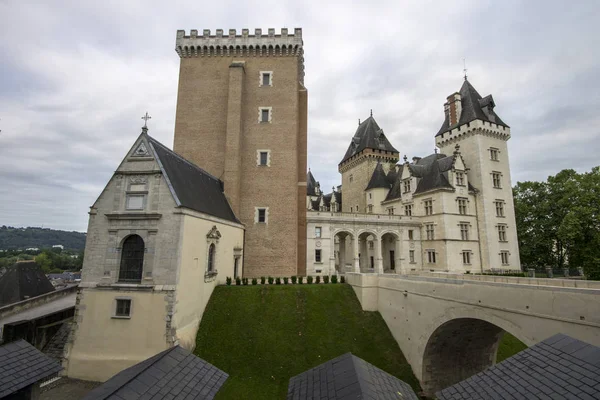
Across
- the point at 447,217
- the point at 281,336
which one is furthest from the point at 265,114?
the point at 447,217

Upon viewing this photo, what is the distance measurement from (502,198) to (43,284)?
51902 millimetres

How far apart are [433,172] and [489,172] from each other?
23.7 feet

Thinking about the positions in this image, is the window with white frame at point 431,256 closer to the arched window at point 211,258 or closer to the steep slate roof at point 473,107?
the steep slate roof at point 473,107

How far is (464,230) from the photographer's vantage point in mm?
37500

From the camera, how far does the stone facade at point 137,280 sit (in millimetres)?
16250

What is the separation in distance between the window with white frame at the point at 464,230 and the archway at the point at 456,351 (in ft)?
64.4

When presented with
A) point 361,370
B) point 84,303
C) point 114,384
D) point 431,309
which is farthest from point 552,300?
point 84,303

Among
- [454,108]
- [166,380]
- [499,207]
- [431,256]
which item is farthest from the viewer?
[454,108]

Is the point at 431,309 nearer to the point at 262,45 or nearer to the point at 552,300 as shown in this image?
the point at 552,300

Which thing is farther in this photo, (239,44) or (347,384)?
(239,44)

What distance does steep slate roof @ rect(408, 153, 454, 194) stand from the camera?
37719 mm

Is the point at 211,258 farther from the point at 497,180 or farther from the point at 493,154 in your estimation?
the point at 493,154

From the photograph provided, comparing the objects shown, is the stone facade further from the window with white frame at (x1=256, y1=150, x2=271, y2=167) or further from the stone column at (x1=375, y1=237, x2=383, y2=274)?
the stone column at (x1=375, y1=237, x2=383, y2=274)

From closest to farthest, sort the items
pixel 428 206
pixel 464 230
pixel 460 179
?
1. pixel 464 230
2. pixel 460 179
3. pixel 428 206
